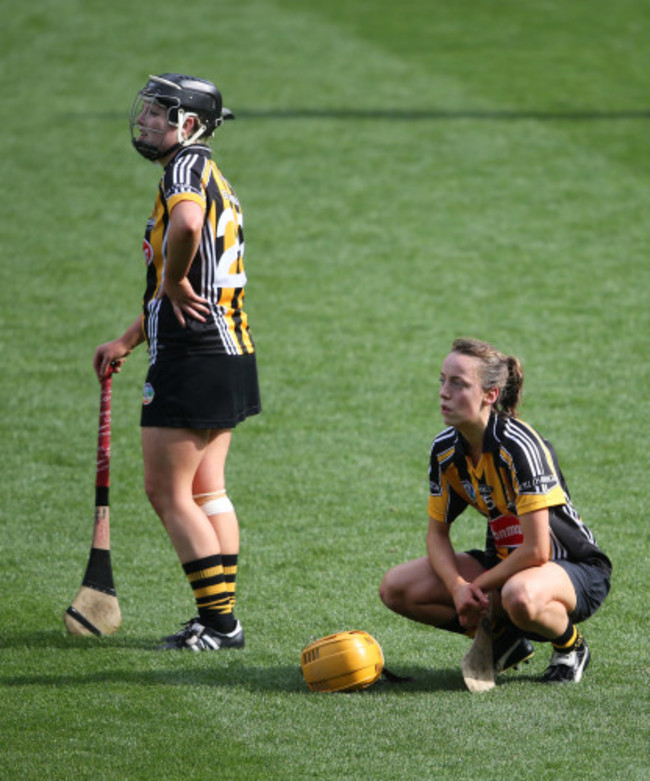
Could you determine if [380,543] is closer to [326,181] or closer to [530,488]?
[530,488]

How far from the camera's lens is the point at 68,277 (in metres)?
10.0

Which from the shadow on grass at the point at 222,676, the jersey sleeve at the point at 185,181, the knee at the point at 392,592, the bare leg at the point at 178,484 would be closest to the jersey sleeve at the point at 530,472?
the knee at the point at 392,592

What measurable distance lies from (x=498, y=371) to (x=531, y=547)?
0.55 metres

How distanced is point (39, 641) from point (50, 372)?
3.82 m

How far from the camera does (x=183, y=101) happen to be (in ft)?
14.3

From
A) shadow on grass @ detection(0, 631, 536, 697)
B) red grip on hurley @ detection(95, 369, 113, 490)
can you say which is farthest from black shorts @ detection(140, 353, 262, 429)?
shadow on grass @ detection(0, 631, 536, 697)

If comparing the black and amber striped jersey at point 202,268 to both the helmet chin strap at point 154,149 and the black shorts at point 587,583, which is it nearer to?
the helmet chin strap at point 154,149

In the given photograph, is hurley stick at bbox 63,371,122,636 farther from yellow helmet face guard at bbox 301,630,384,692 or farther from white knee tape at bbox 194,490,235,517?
yellow helmet face guard at bbox 301,630,384,692

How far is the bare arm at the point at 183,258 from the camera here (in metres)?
4.19

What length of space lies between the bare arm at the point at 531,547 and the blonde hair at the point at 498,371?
0.37 m

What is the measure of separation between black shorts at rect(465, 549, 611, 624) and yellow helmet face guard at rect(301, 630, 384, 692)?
638 millimetres

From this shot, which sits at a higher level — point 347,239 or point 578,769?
point 578,769

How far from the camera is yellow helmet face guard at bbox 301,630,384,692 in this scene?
157 inches

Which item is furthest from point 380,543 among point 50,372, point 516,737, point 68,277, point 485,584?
point 68,277
